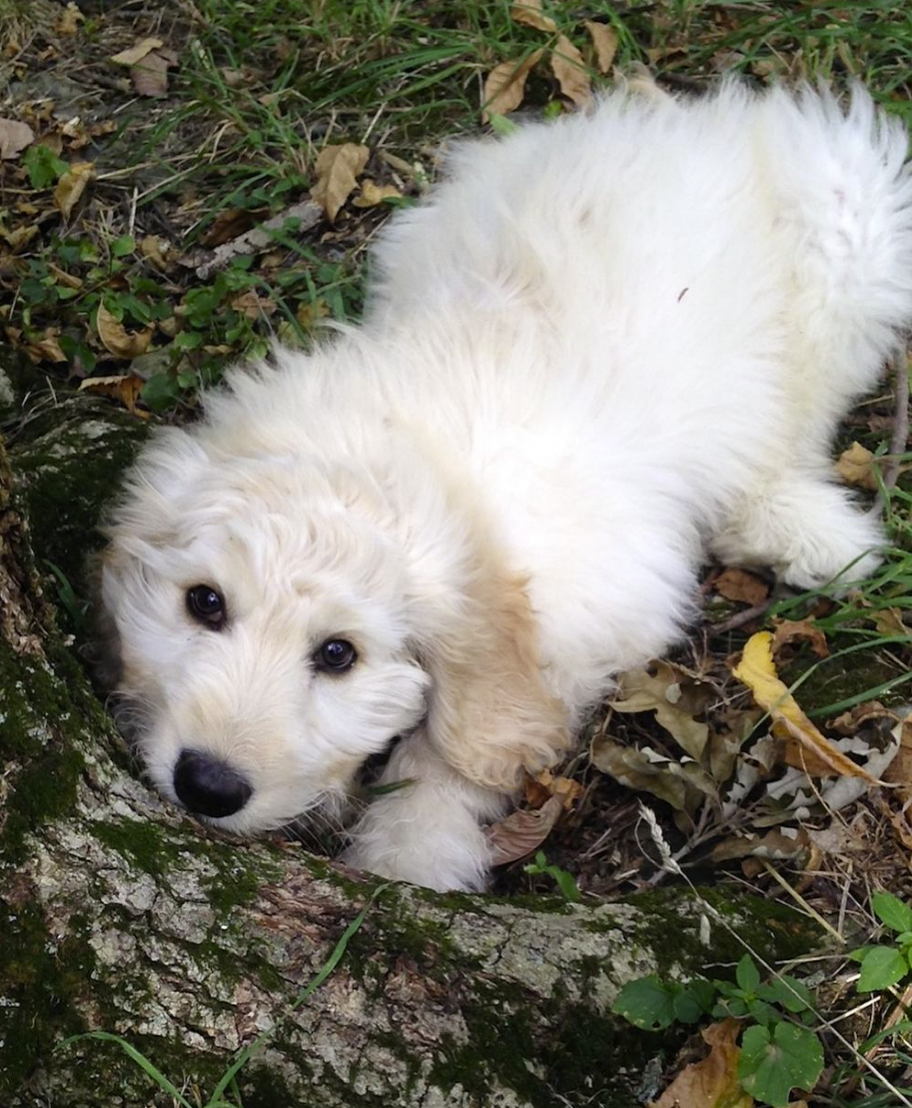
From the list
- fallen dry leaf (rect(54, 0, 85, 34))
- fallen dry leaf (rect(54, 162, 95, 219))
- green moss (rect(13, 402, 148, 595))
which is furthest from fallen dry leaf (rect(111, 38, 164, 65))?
green moss (rect(13, 402, 148, 595))

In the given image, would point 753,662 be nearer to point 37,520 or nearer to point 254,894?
point 254,894

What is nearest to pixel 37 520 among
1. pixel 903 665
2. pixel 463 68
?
pixel 903 665

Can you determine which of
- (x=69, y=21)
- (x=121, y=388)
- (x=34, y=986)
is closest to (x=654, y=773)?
(x=34, y=986)

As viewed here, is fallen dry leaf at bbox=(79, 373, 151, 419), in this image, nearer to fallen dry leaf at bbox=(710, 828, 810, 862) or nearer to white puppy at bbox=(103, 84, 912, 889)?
white puppy at bbox=(103, 84, 912, 889)

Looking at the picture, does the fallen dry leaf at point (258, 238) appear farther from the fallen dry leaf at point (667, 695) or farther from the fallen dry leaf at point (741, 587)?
the fallen dry leaf at point (667, 695)

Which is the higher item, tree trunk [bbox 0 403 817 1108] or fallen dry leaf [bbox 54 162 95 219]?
fallen dry leaf [bbox 54 162 95 219]

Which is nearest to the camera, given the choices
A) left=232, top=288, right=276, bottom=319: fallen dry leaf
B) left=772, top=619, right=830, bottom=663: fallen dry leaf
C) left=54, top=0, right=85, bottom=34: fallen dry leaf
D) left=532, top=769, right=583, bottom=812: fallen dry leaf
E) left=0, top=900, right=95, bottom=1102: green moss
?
left=0, top=900, right=95, bottom=1102: green moss
